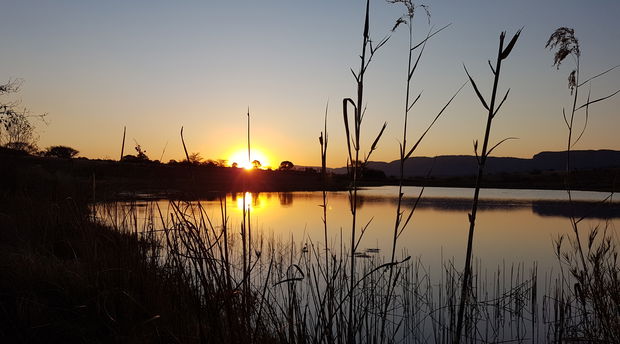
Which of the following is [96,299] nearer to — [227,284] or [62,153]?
[227,284]

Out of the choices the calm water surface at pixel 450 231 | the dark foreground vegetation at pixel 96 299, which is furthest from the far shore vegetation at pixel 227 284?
the calm water surface at pixel 450 231

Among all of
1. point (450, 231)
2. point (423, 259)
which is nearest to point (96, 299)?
point (423, 259)

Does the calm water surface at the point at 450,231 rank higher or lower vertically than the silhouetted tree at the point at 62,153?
lower

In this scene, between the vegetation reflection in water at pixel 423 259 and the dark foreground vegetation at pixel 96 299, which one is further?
the vegetation reflection in water at pixel 423 259

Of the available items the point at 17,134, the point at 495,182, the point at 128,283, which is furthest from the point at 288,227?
the point at 495,182

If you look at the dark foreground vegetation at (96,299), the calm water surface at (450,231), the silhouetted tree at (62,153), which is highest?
the silhouetted tree at (62,153)

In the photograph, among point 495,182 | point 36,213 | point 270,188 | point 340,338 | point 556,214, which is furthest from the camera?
point 495,182

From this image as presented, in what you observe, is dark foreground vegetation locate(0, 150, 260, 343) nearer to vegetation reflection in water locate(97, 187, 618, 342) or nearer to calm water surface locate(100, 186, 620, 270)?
vegetation reflection in water locate(97, 187, 618, 342)

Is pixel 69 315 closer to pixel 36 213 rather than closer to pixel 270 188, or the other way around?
pixel 36 213

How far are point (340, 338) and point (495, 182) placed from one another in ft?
192

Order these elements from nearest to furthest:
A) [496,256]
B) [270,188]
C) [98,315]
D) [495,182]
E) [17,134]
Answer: [98,315], [496,256], [17,134], [270,188], [495,182]

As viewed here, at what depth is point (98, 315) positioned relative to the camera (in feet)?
11.2

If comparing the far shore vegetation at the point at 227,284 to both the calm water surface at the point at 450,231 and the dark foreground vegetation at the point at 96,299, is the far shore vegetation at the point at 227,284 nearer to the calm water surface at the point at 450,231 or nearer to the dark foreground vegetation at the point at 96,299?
the dark foreground vegetation at the point at 96,299

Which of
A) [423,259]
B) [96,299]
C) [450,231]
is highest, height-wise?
[96,299]
